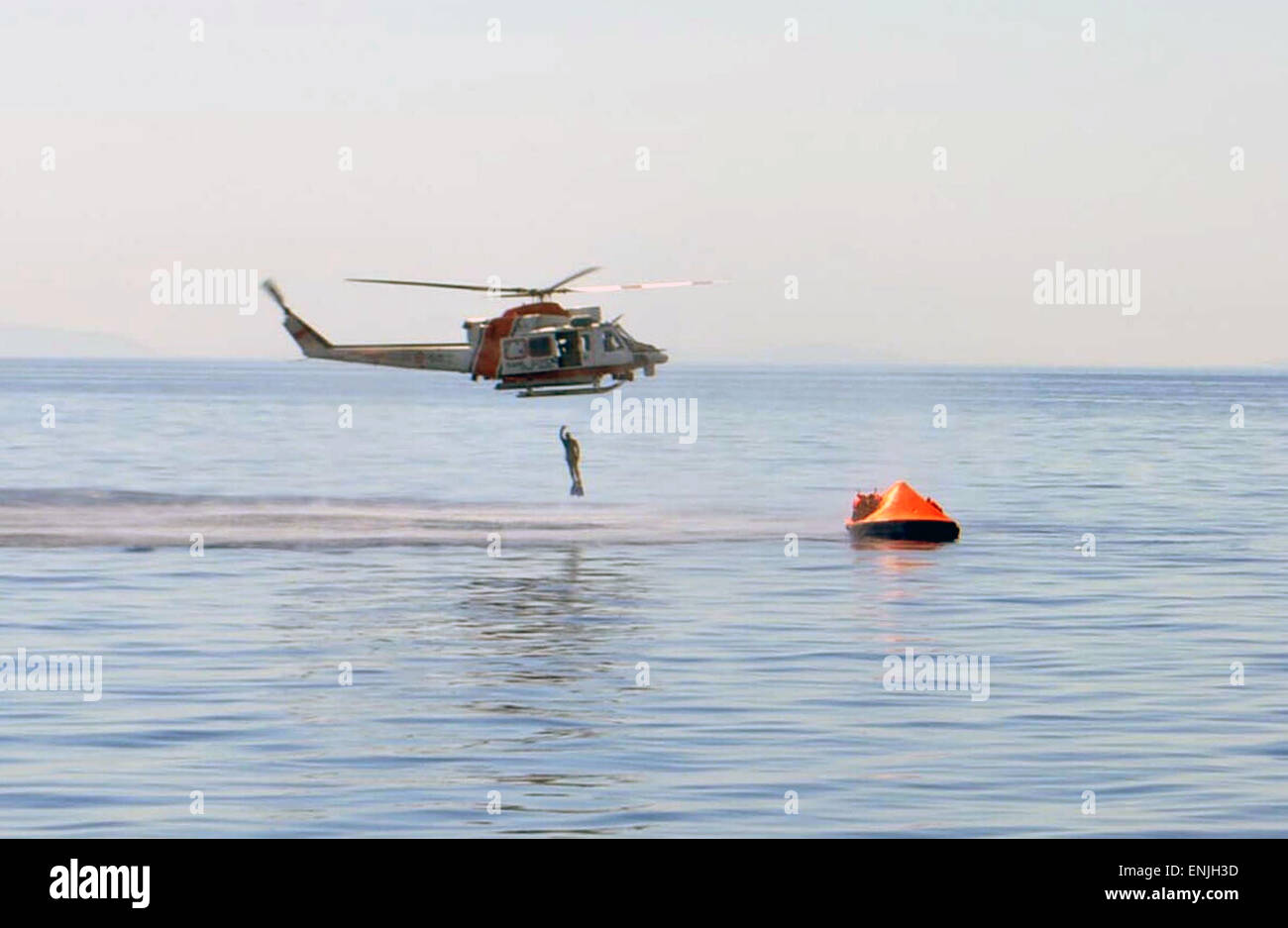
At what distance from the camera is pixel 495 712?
2936 centimetres

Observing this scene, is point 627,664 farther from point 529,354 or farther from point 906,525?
point 906,525

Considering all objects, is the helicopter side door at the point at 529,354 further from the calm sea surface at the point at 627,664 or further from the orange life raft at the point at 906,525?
the orange life raft at the point at 906,525

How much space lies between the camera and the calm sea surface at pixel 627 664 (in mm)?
23625

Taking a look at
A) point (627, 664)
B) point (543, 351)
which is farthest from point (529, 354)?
point (627, 664)

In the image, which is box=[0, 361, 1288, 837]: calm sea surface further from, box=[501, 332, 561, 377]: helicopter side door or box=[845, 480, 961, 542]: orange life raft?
box=[501, 332, 561, 377]: helicopter side door

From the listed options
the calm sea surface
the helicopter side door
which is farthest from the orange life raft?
the helicopter side door

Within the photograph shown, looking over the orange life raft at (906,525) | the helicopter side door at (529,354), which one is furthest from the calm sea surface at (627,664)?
the helicopter side door at (529,354)

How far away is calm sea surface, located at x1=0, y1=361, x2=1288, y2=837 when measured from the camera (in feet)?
77.5

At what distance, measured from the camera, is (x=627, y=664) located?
113ft

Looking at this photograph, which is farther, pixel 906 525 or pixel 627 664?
pixel 906 525

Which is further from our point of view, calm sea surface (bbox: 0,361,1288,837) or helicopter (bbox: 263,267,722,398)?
helicopter (bbox: 263,267,722,398)

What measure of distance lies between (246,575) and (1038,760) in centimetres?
2571

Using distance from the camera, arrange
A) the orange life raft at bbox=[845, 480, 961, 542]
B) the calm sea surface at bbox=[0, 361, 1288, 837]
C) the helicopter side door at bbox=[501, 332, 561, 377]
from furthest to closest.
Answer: the orange life raft at bbox=[845, 480, 961, 542] < the helicopter side door at bbox=[501, 332, 561, 377] < the calm sea surface at bbox=[0, 361, 1288, 837]
